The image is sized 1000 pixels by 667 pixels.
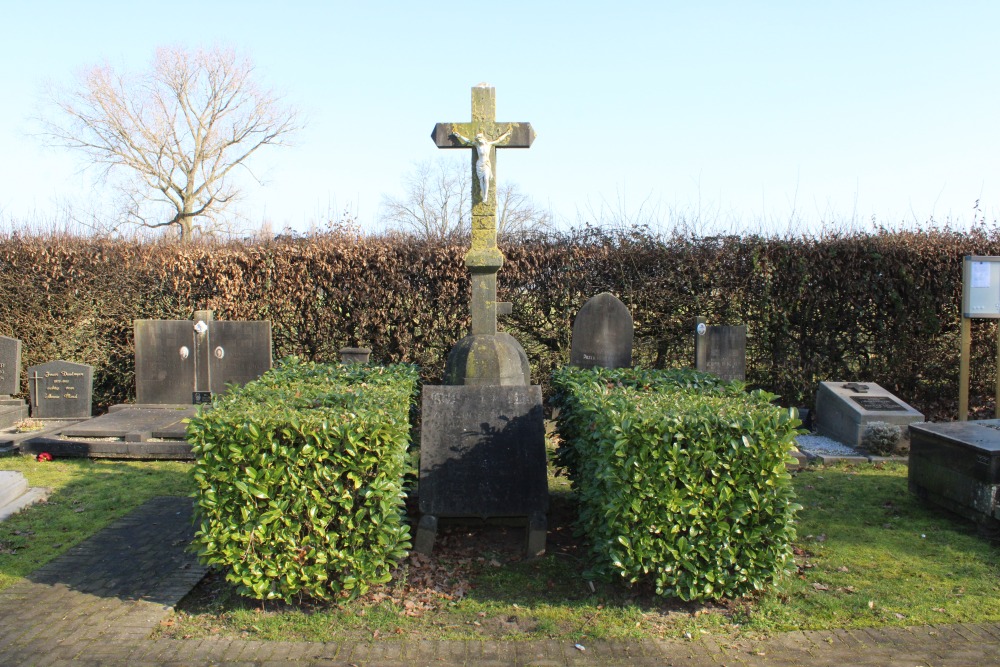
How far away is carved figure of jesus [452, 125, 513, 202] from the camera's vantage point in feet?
24.6

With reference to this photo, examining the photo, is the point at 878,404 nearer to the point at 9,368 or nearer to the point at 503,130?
the point at 503,130

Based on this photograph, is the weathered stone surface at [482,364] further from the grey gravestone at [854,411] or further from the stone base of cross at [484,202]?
the grey gravestone at [854,411]

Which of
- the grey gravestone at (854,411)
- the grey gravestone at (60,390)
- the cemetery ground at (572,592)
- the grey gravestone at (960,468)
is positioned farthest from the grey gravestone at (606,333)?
the grey gravestone at (60,390)

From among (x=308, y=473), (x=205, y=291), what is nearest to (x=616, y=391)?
(x=308, y=473)

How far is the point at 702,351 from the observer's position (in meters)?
9.97

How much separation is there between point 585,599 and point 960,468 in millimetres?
3710

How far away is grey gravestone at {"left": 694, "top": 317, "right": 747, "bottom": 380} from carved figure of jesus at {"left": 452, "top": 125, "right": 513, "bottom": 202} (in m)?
3.96

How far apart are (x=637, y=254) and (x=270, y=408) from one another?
738 centimetres

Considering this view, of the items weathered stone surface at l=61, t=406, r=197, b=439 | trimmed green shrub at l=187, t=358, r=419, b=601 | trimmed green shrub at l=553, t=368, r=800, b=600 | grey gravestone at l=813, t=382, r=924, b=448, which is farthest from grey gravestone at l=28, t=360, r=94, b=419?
grey gravestone at l=813, t=382, r=924, b=448

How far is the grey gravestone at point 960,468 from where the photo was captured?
5871 mm

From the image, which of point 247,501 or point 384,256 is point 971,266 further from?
point 247,501

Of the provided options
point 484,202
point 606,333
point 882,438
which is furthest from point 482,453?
point 882,438

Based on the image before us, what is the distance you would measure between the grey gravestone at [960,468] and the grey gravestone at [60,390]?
1026cm

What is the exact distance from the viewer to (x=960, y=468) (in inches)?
245
